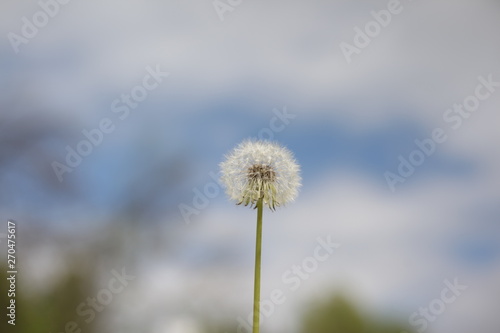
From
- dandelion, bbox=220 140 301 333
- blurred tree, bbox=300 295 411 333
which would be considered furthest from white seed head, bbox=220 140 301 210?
blurred tree, bbox=300 295 411 333

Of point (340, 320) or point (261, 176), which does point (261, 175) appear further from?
point (340, 320)

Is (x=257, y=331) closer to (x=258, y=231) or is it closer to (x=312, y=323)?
(x=258, y=231)

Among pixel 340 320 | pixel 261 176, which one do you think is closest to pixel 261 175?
pixel 261 176

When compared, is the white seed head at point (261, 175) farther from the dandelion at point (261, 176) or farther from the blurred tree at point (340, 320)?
the blurred tree at point (340, 320)

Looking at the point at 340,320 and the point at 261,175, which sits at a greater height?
the point at 340,320

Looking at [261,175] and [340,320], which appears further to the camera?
[340,320]

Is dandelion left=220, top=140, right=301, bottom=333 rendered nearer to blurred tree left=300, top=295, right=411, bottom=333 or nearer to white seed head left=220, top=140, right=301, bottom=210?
white seed head left=220, top=140, right=301, bottom=210

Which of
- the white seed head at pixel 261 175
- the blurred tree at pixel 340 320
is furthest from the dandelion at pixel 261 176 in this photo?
the blurred tree at pixel 340 320
